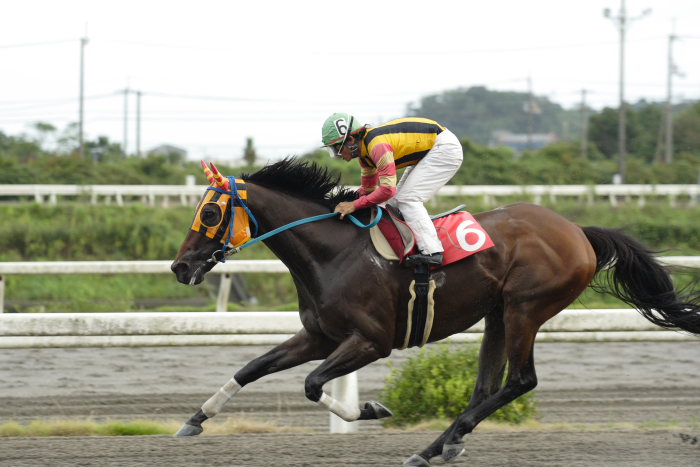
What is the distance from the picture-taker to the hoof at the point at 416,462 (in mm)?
4437

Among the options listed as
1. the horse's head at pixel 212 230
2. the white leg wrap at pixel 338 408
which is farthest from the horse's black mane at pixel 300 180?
the white leg wrap at pixel 338 408

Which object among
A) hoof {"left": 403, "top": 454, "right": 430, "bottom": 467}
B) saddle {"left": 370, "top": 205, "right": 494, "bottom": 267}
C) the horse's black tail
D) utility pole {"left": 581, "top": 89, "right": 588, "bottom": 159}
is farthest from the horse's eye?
utility pole {"left": 581, "top": 89, "right": 588, "bottom": 159}

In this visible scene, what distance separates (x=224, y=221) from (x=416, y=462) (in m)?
1.55

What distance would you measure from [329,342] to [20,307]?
26.9 ft

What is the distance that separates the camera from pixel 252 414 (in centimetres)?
595

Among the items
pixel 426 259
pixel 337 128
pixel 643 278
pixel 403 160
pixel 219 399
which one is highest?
pixel 337 128

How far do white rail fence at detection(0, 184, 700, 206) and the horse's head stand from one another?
1280 cm

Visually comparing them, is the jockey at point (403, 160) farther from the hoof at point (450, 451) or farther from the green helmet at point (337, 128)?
the hoof at point (450, 451)

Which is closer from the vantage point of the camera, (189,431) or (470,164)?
(189,431)

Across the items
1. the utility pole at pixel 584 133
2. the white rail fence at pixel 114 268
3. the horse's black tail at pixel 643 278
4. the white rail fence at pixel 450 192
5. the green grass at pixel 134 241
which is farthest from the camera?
the utility pole at pixel 584 133

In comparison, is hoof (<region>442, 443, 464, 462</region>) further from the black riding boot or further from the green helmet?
the green helmet

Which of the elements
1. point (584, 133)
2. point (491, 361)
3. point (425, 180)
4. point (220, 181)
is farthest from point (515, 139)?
point (220, 181)

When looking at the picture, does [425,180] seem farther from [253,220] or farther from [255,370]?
[255,370]

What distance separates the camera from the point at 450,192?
17375 mm
